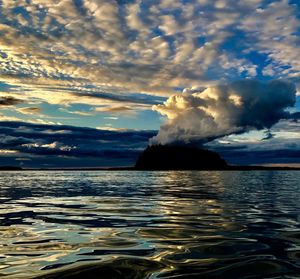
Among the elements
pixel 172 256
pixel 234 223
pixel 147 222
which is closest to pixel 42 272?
pixel 172 256

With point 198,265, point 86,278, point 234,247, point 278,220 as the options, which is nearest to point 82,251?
point 86,278

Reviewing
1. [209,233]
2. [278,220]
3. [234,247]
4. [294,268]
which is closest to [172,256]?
[234,247]

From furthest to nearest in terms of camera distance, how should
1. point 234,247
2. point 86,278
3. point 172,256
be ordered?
point 234,247, point 172,256, point 86,278

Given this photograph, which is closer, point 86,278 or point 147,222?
point 86,278

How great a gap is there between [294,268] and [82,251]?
5969 mm

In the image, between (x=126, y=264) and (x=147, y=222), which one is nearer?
(x=126, y=264)

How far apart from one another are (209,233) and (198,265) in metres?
5.33

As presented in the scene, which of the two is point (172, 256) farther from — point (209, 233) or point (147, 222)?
point (147, 222)

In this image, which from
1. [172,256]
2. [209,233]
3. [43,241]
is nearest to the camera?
[172,256]

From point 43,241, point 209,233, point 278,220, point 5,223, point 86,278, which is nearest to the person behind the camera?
point 86,278

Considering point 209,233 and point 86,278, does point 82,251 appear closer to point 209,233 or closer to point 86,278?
point 86,278

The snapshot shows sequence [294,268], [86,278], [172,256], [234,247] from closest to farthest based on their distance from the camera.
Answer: [86,278] < [294,268] < [172,256] < [234,247]

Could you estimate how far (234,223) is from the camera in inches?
690

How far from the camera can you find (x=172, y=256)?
10.7 meters
